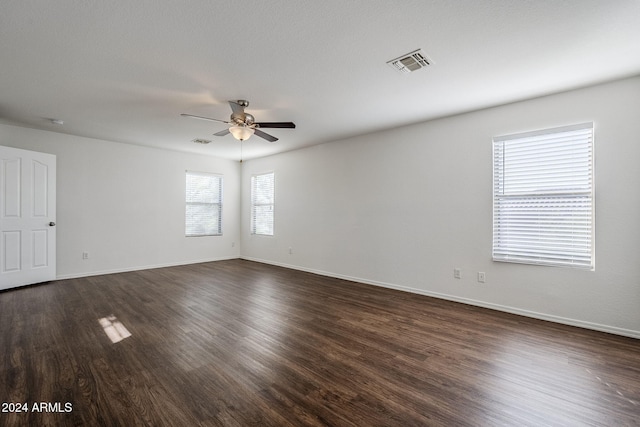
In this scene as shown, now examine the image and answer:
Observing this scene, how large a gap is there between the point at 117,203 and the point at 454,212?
6.03 m

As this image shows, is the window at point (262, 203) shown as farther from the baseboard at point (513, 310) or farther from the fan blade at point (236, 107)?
the fan blade at point (236, 107)

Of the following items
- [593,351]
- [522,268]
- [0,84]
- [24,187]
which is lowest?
[593,351]

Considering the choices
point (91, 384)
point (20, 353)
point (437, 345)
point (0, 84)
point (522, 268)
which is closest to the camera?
point (91, 384)

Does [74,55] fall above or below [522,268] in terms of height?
above

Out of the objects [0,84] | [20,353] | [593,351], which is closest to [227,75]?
[0,84]

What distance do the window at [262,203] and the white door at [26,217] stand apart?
145 inches

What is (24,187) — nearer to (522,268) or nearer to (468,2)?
(468,2)

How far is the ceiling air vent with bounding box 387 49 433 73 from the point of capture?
244 centimetres

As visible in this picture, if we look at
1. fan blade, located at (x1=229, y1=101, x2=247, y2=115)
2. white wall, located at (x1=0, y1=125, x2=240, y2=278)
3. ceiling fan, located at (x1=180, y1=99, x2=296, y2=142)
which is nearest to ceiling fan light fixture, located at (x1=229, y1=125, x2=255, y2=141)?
ceiling fan, located at (x1=180, y1=99, x2=296, y2=142)

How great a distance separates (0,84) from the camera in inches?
119

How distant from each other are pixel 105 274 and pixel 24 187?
1.90 metres

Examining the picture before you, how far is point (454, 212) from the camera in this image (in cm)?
389

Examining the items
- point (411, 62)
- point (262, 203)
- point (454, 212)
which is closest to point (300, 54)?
point (411, 62)

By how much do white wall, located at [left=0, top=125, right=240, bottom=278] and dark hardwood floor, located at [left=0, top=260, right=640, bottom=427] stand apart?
5.33 feet
